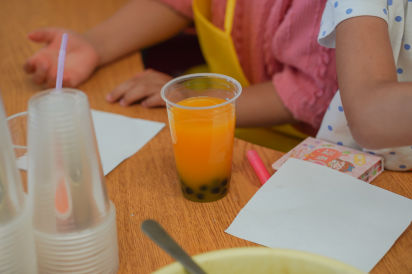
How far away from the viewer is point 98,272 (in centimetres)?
53

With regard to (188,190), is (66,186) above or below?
above

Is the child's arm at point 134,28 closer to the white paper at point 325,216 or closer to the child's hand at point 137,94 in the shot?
the child's hand at point 137,94

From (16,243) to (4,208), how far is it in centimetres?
4

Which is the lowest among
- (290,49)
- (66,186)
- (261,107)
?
(261,107)

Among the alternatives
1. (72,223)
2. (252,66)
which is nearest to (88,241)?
(72,223)

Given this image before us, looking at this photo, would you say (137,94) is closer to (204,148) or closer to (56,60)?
(56,60)

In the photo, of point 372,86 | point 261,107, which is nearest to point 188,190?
point 372,86

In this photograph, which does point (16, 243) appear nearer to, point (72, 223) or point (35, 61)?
point (72, 223)

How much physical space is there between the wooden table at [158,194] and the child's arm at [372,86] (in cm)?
8

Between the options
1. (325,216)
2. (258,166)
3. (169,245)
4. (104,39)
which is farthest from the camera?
(104,39)

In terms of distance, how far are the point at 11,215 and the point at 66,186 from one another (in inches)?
2.3

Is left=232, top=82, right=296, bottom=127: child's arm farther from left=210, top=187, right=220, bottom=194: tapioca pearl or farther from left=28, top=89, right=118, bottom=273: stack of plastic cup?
left=28, top=89, right=118, bottom=273: stack of plastic cup

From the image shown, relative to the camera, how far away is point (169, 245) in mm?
456

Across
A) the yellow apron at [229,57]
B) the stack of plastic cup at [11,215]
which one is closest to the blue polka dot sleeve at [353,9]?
the yellow apron at [229,57]
